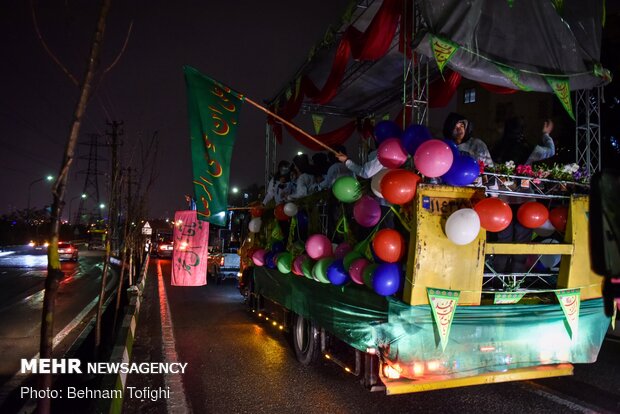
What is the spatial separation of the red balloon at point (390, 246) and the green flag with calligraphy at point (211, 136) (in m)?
3.09

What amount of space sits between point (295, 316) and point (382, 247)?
3.45 m

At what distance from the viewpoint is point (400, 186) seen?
435 cm

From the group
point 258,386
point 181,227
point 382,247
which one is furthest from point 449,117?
point 181,227

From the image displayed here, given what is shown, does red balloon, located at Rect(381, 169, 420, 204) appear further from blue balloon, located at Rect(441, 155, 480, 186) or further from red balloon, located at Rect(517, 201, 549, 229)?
red balloon, located at Rect(517, 201, 549, 229)

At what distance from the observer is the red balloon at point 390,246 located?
4531mm

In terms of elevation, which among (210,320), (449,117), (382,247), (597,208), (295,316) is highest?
(449,117)

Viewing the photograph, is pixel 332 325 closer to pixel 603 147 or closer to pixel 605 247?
pixel 605 247

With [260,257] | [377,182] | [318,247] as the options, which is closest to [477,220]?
[377,182]

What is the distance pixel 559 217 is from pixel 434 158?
2090mm

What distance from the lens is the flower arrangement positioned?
4984 mm

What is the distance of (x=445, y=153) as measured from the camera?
423 centimetres

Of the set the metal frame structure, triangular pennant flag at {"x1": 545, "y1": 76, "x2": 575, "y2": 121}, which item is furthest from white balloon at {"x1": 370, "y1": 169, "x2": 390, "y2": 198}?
the metal frame structure

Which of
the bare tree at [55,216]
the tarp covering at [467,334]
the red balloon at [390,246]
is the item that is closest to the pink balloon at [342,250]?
the tarp covering at [467,334]

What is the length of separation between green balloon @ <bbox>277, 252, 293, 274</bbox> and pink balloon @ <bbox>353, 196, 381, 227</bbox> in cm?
239
